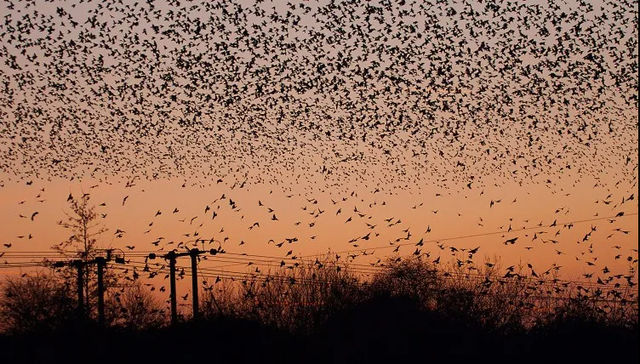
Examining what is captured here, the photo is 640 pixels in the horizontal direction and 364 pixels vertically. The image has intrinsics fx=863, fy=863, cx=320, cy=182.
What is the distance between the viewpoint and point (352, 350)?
140 ft

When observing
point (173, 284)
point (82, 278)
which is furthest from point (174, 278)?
point (82, 278)

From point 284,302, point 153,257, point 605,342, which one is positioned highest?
point 153,257

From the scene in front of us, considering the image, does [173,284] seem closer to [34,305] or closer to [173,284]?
[173,284]

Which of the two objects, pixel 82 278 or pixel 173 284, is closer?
pixel 173 284

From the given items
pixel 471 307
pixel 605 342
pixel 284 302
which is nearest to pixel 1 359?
pixel 284 302

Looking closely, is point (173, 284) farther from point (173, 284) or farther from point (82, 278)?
point (82, 278)

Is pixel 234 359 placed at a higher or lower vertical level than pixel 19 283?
lower

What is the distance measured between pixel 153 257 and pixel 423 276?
3088cm

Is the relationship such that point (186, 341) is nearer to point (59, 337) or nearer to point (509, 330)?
point (59, 337)

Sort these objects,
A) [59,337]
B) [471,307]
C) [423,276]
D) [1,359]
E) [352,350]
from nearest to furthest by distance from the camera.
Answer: [1,359] → [59,337] → [352,350] → [471,307] → [423,276]

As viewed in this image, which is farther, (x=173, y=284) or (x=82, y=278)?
(x=82, y=278)

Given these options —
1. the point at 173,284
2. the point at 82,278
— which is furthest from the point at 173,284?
the point at 82,278

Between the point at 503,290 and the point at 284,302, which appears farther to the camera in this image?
the point at 503,290

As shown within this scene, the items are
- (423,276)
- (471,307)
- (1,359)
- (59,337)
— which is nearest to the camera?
(1,359)
